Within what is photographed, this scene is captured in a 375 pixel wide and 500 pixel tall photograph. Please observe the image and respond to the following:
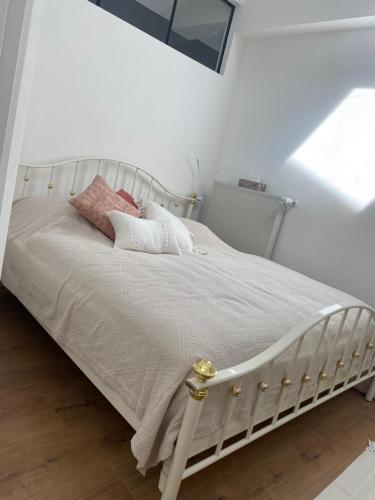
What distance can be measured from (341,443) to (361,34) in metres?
2.72

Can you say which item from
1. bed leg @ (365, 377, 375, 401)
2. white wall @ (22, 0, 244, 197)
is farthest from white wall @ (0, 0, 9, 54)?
bed leg @ (365, 377, 375, 401)

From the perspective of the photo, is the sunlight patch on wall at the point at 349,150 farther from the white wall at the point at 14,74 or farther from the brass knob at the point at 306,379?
the white wall at the point at 14,74

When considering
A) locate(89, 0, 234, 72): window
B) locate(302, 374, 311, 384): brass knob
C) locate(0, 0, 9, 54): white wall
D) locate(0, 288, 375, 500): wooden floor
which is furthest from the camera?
locate(89, 0, 234, 72): window

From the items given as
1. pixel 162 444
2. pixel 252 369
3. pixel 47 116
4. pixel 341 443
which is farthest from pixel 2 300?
pixel 341 443

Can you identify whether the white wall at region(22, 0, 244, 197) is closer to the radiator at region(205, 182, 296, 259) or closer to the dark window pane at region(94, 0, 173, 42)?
the dark window pane at region(94, 0, 173, 42)

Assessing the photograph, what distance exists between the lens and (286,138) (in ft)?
10.4

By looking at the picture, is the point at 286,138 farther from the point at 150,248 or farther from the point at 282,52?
the point at 150,248

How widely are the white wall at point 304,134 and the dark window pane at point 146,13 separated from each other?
3.02 feet

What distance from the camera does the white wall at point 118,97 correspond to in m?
2.34

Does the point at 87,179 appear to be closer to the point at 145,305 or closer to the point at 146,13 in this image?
the point at 146,13

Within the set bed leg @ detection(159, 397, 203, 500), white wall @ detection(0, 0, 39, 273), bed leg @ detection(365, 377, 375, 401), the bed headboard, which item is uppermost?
white wall @ detection(0, 0, 39, 273)

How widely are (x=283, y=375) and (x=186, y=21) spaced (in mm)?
2830

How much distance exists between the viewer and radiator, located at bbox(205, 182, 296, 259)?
3.09 meters

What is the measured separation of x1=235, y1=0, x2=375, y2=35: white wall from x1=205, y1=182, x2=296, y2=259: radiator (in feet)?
4.35
